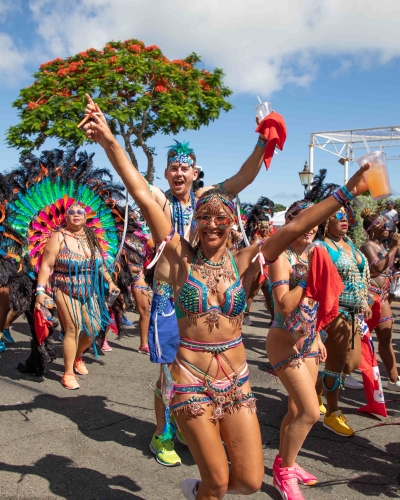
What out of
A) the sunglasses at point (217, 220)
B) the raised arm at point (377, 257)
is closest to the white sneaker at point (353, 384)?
the raised arm at point (377, 257)

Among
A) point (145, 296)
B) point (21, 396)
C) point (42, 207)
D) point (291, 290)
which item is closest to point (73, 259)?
point (42, 207)

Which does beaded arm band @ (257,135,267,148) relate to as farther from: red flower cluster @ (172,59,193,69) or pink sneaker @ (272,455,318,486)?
red flower cluster @ (172,59,193,69)

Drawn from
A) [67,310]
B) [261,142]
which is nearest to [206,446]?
[261,142]

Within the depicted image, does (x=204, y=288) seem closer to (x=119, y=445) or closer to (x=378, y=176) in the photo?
(x=378, y=176)

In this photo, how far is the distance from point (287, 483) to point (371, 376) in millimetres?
1715

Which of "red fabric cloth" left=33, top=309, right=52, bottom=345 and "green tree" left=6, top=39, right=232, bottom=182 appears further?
"green tree" left=6, top=39, right=232, bottom=182

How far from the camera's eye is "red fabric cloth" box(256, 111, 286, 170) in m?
2.98

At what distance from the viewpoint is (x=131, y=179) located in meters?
2.66

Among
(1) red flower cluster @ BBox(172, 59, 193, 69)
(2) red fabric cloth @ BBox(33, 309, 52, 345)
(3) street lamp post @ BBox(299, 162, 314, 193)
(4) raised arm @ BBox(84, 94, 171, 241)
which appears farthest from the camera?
(1) red flower cluster @ BBox(172, 59, 193, 69)

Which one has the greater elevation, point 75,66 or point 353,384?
point 75,66

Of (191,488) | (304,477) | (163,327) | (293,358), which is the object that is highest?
(163,327)

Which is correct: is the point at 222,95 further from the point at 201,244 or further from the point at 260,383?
the point at 201,244

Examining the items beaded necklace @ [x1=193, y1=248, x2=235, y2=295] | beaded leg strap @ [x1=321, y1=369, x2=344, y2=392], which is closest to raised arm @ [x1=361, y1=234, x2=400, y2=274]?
beaded leg strap @ [x1=321, y1=369, x2=344, y2=392]

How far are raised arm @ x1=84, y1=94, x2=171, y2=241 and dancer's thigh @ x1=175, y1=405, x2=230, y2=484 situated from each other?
0.92 metres
